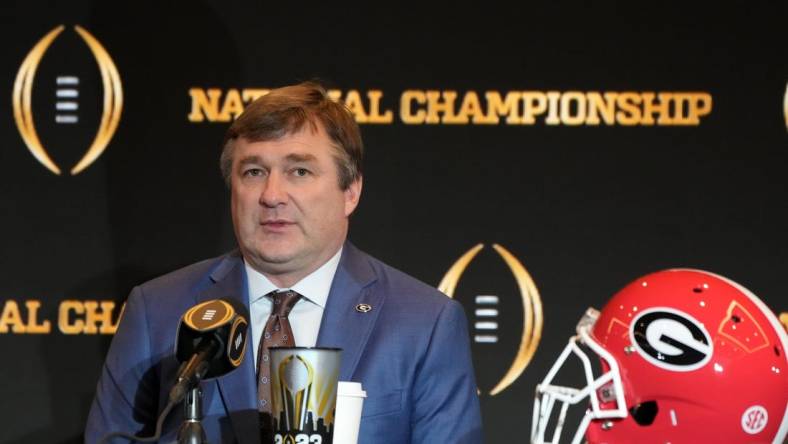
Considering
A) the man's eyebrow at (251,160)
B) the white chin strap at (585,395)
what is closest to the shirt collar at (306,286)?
the man's eyebrow at (251,160)

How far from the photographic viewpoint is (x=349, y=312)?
271 centimetres

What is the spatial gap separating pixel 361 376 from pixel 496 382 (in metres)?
0.84

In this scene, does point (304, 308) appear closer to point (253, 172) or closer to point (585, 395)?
point (253, 172)

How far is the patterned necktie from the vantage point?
257 centimetres

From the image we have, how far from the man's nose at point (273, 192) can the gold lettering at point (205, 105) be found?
0.89 m

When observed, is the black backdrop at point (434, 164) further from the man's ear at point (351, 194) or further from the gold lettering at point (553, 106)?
the man's ear at point (351, 194)

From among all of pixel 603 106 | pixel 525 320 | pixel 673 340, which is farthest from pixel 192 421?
pixel 603 106

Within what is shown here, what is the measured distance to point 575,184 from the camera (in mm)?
3418

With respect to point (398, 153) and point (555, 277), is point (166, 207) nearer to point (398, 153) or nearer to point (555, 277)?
point (398, 153)

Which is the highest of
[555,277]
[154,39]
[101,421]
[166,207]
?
[154,39]

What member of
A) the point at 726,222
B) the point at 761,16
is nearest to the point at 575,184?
the point at 726,222

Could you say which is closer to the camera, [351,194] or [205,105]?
[351,194]

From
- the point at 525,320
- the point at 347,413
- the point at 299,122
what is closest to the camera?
the point at 347,413

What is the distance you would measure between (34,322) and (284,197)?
3.94ft
